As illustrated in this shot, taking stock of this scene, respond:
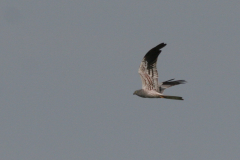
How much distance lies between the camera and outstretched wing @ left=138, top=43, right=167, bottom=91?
28359mm

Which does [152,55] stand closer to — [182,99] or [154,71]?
[154,71]

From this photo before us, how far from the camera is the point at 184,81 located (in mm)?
31875

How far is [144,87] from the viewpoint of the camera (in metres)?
29.7

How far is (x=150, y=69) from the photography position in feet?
95.7

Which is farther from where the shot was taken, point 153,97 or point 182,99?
point 153,97

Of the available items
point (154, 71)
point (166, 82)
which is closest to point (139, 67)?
point (154, 71)

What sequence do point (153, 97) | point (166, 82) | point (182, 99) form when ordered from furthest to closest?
point (166, 82)
point (153, 97)
point (182, 99)

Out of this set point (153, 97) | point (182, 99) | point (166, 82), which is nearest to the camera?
point (182, 99)

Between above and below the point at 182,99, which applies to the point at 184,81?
above

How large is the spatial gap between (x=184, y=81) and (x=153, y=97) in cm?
352

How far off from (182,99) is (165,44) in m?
3.61

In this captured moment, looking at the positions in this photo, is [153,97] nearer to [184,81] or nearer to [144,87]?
[144,87]

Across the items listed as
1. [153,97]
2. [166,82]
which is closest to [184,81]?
[166,82]

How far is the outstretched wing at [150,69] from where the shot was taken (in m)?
28.4
